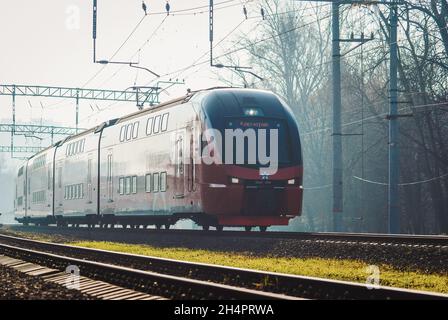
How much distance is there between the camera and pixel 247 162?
19.1 meters

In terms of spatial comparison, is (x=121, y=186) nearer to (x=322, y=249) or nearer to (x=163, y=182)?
(x=163, y=182)

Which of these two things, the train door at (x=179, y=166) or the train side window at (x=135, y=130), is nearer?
the train door at (x=179, y=166)

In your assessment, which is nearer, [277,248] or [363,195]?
[277,248]

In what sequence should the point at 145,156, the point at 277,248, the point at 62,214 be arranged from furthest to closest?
1. the point at 62,214
2. the point at 145,156
3. the point at 277,248

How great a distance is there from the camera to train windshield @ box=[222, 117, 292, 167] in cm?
1911

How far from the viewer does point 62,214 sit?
34656 millimetres

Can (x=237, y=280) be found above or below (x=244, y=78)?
below

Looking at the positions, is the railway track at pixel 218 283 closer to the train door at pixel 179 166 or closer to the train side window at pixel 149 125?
the train door at pixel 179 166

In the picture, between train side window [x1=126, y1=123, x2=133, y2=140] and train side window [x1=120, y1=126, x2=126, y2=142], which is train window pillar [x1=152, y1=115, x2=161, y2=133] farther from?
train side window [x1=120, y1=126, x2=126, y2=142]

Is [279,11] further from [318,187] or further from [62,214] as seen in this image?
[62,214]

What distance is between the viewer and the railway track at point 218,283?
8.03m

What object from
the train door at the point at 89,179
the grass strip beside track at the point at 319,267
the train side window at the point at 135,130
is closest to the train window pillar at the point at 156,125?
the train side window at the point at 135,130

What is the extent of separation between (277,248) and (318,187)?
3062cm

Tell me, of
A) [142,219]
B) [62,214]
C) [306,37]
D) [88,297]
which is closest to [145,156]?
[142,219]
